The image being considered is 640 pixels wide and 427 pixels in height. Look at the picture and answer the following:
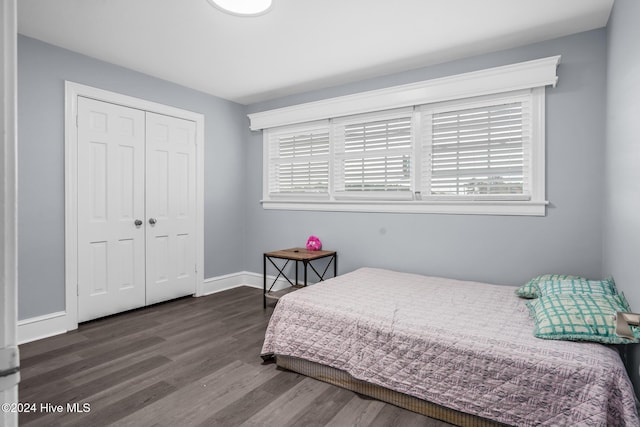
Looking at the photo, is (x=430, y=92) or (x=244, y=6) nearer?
(x=244, y=6)

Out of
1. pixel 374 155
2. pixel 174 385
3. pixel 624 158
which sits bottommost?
pixel 174 385

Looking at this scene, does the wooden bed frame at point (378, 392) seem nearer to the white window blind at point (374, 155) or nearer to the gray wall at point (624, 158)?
the gray wall at point (624, 158)

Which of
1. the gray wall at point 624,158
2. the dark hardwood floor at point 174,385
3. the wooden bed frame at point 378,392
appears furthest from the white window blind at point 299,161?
the gray wall at point 624,158

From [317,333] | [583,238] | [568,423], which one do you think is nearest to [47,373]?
[317,333]

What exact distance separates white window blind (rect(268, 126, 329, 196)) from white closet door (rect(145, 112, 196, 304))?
39.4 inches

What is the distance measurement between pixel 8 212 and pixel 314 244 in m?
3.75

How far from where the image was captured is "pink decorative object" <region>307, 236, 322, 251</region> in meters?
4.21

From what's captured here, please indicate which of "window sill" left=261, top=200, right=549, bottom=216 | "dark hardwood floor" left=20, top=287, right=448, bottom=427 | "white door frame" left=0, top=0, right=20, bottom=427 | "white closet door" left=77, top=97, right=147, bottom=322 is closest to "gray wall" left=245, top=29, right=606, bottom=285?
"window sill" left=261, top=200, right=549, bottom=216

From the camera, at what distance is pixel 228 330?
3352 millimetres

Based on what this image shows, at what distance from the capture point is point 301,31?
289cm

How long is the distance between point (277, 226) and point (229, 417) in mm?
2864

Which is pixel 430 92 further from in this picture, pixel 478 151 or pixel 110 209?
pixel 110 209

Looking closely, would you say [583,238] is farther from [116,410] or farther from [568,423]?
[116,410]

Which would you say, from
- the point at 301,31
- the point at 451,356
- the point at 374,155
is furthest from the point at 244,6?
the point at 451,356
